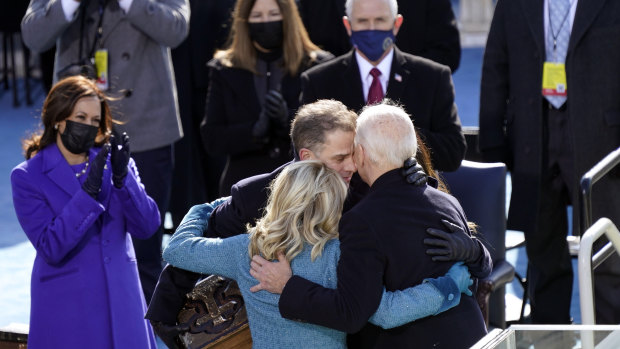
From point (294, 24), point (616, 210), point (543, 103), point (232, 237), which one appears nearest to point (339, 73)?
point (294, 24)

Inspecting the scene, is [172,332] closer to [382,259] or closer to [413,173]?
[382,259]

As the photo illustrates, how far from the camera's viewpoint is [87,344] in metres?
4.67

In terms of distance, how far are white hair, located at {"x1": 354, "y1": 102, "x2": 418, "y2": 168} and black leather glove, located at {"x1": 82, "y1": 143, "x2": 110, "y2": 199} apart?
1.43 metres

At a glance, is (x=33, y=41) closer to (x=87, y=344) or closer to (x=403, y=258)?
(x=87, y=344)

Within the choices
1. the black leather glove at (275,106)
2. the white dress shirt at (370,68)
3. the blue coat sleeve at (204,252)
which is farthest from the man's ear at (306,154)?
the black leather glove at (275,106)

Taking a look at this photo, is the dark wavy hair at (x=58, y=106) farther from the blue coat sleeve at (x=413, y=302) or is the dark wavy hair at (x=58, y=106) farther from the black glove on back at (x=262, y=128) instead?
the blue coat sleeve at (x=413, y=302)

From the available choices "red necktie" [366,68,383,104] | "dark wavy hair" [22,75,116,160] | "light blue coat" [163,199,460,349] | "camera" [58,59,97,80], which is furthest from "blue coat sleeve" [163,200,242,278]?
"camera" [58,59,97,80]

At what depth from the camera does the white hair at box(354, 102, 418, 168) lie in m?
3.49

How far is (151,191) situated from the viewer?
6.23 metres

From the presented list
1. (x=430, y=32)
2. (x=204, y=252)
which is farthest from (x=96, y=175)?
(x=430, y=32)

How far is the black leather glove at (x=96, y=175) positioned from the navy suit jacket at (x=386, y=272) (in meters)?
1.45

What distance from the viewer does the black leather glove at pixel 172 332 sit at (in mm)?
3740

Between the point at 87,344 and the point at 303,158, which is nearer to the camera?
the point at 303,158

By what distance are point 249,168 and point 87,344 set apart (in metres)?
1.56
